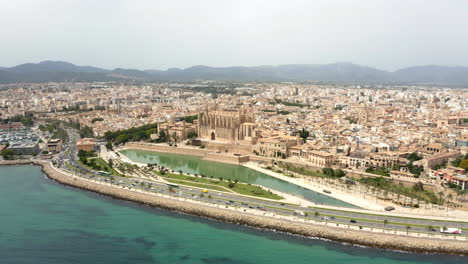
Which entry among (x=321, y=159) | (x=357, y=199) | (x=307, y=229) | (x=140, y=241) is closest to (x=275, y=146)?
(x=321, y=159)

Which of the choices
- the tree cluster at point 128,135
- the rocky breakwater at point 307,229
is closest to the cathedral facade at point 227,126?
the tree cluster at point 128,135

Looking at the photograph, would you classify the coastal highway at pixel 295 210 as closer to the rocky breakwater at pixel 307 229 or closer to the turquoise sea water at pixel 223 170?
the rocky breakwater at pixel 307 229

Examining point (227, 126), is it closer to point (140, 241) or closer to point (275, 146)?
point (275, 146)

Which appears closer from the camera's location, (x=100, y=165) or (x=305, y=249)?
(x=305, y=249)

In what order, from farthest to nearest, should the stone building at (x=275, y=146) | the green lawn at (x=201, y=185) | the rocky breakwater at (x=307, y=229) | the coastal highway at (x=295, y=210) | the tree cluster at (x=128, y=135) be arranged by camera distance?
1. the tree cluster at (x=128, y=135)
2. the stone building at (x=275, y=146)
3. the green lawn at (x=201, y=185)
4. the coastal highway at (x=295, y=210)
5. the rocky breakwater at (x=307, y=229)

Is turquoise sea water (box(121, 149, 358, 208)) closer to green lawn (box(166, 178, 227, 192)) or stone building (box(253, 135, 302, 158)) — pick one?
stone building (box(253, 135, 302, 158))

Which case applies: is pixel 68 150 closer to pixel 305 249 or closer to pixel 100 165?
pixel 100 165

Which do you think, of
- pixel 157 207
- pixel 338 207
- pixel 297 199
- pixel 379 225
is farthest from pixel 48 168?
pixel 379 225
